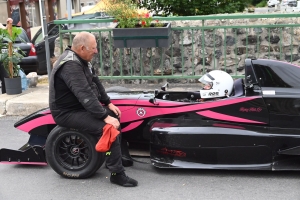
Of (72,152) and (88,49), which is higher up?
(88,49)

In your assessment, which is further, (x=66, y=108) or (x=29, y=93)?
(x=29, y=93)

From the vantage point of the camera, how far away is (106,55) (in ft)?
30.8

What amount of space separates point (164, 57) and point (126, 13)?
126cm

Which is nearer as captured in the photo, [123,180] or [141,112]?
[123,180]

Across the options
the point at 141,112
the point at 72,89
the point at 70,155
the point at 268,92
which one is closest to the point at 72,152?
the point at 70,155

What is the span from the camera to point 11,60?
8805 mm

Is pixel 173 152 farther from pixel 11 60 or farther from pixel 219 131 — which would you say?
pixel 11 60

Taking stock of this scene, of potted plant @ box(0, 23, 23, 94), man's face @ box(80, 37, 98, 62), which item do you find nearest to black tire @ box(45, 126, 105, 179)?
man's face @ box(80, 37, 98, 62)

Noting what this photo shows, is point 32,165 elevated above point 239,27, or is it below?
below

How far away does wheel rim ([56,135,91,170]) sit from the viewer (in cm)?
549

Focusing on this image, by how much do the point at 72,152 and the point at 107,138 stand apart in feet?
2.05

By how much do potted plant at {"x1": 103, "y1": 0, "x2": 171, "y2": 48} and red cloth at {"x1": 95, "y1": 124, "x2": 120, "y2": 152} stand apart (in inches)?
134

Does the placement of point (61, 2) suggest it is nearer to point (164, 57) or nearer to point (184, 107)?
point (164, 57)

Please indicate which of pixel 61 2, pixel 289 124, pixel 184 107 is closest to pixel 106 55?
pixel 184 107
